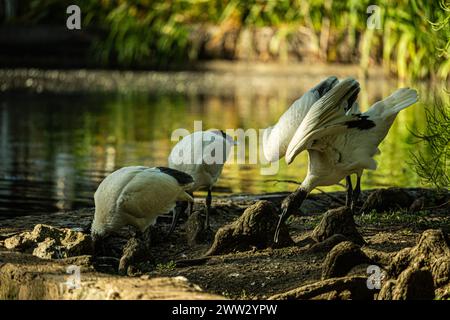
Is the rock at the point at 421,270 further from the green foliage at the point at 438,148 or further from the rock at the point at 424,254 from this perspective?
the green foliage at the point at 438,148

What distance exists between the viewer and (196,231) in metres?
8.16

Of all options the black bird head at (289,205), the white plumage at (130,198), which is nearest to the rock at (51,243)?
the white plumage at (130,198)

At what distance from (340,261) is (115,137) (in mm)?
9930

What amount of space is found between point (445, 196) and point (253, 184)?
10.2 feet

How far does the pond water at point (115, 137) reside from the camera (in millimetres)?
11547

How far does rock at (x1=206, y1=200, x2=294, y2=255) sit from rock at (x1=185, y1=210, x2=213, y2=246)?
0.46 meters

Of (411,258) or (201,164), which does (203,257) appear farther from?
(411,258)

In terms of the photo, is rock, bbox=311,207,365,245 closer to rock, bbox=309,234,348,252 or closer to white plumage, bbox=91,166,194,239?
rock, bbox=309,234,348,252

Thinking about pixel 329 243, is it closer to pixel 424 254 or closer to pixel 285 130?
pixel 424 254

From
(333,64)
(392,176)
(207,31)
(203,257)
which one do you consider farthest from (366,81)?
(203,257)

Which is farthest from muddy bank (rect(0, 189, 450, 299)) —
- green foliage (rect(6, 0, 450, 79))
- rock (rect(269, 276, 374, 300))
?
green foliage (rect(6, 0, 450, 79))

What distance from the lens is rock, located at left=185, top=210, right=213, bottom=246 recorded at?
815 centimetres

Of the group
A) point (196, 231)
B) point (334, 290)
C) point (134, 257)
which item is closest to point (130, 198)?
point (134, 257)
